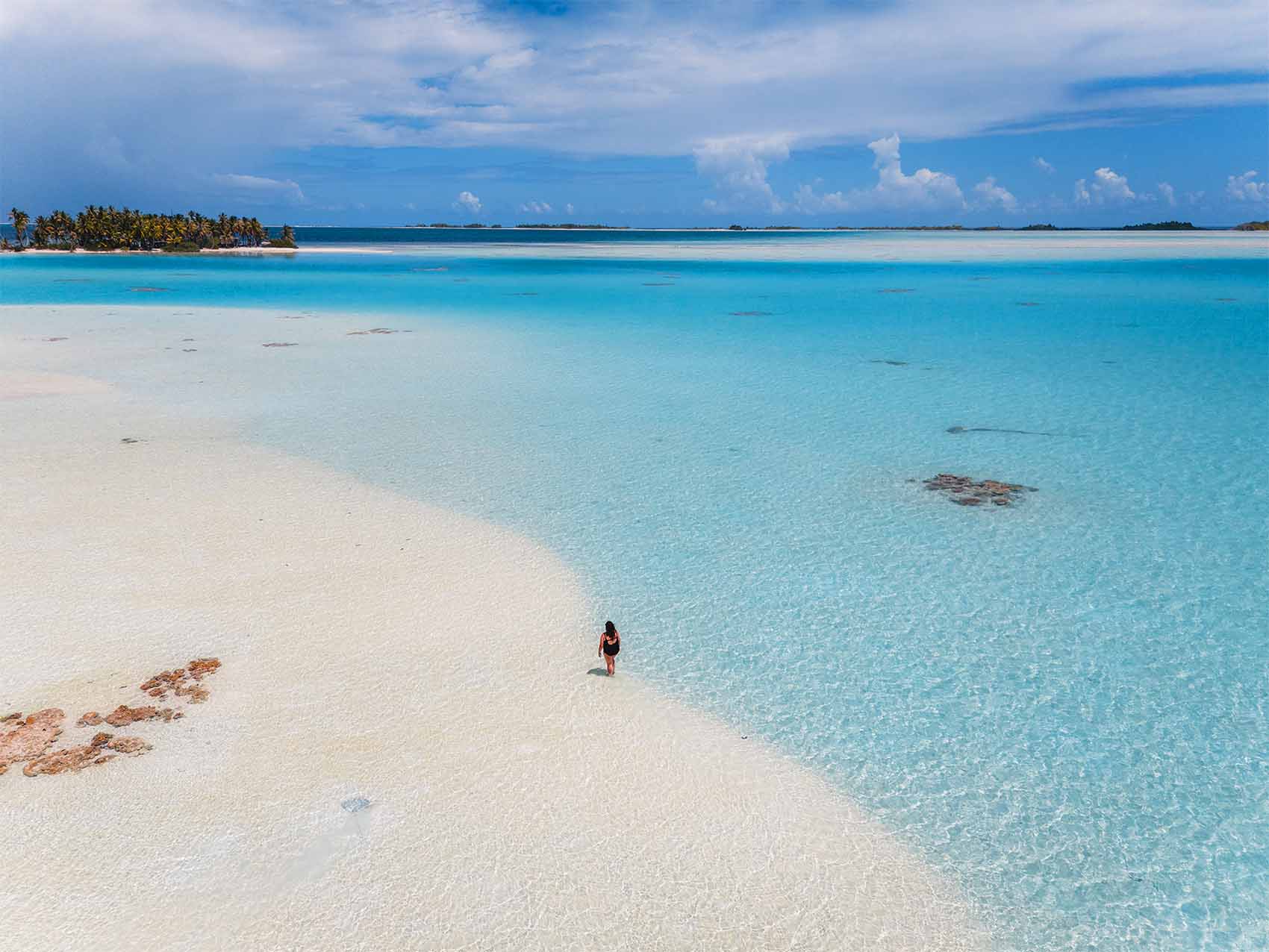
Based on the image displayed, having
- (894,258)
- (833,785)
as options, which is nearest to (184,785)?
(833,785)

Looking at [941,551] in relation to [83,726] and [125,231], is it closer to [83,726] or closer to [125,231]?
[83,726]

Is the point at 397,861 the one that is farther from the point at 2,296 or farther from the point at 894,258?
the point at 894,258

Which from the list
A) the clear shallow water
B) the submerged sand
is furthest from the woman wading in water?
the clear shallow water

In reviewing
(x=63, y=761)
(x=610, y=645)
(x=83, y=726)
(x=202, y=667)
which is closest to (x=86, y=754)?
(x=63, y=761)

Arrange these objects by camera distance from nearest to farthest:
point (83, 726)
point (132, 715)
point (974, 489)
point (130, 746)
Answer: point (130, 746)
point (83, 726)
point (132, 715)
point (974, 489)

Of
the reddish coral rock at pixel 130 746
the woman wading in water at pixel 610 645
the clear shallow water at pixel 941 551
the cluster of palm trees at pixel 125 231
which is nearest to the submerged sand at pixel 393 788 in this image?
the reddish coral rock at pixel 130 746
